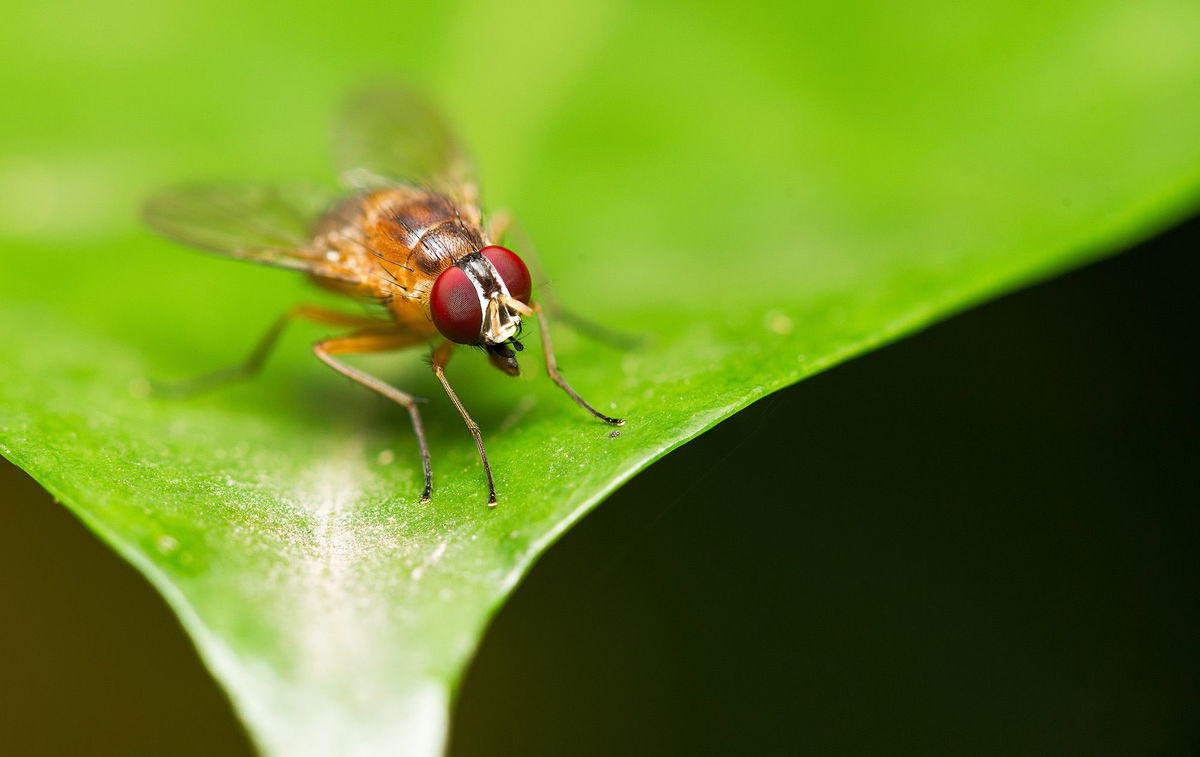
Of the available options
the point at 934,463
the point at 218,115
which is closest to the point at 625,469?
the point at 934,463

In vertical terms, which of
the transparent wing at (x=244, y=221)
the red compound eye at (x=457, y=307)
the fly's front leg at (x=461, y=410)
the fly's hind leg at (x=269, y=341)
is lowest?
the fly's hind leg at (x=269, y=341)

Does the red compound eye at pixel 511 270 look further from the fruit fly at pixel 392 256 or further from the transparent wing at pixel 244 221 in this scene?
the transparent wing at pixel 244 221

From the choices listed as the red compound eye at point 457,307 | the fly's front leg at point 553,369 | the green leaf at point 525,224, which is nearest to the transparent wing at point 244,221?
the green leaf at point 525,224

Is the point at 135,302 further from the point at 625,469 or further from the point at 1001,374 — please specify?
the point at 1001,374

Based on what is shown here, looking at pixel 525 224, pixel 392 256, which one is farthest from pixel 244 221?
pixel 525 224

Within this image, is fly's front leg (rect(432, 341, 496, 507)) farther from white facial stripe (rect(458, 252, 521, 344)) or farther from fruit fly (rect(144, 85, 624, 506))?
white facial stripe (rect(458, 252, 521, 344))

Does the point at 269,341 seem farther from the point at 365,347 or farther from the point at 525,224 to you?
the point at 525,224

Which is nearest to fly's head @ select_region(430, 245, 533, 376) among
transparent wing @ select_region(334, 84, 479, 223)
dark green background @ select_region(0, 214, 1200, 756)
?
dark green background @ select_region(0, 214, 1200, 756)
